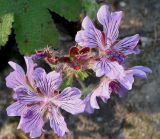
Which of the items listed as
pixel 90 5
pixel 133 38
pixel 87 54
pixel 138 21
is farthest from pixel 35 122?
pixel 138 21

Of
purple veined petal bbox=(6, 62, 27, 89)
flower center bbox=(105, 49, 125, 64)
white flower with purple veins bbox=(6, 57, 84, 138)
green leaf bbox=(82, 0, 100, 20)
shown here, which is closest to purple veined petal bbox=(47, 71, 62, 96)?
white flower with purple veins bbox=(6, 57, 84, 138)

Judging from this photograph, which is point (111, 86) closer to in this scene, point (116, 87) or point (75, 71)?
point (116, 87)

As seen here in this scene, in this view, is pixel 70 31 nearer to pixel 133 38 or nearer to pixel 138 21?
pixel 138 21

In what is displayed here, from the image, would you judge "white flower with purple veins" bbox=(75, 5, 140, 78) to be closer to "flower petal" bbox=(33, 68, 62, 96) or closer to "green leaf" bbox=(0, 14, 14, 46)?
"flower petal" bbox=(33, 68, 62, 96)

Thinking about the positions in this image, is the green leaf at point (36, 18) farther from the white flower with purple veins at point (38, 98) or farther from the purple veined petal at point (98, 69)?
the purple veined petal at point (98, 69)

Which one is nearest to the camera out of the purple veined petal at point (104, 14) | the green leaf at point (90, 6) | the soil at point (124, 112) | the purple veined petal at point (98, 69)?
the purple veined petal at point (98, 69)

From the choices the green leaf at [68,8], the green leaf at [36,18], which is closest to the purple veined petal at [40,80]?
the green leaf at [36,18]
